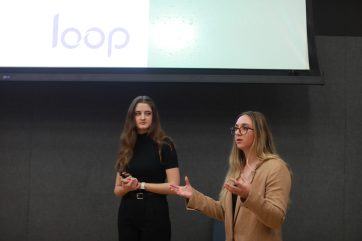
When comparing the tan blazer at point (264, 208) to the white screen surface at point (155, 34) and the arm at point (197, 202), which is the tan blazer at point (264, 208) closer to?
the arm at point (197, 202)

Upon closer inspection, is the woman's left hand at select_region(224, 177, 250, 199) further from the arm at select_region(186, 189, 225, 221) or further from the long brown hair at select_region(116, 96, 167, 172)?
the long brown hair at select_region(116, 96, 167, 172)

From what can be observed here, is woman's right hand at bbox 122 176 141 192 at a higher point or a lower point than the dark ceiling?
lower

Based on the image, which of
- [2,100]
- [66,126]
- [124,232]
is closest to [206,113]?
[66,126]

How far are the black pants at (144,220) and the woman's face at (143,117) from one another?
407 millimetres

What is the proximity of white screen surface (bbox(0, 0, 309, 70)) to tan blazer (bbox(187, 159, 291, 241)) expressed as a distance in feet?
5.32

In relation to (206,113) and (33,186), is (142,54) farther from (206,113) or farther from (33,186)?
(33,186)

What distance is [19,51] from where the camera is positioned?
10.2ft

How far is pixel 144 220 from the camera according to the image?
7.22 ft

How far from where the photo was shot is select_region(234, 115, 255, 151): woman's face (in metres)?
1.62

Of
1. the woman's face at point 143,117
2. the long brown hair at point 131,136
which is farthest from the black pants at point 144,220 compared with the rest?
the woman's face at point 143,117

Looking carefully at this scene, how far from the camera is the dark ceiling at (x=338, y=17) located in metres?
3.50

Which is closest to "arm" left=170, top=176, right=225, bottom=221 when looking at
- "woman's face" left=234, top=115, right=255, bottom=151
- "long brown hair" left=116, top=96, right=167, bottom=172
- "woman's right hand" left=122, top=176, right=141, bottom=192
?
"woman's face" left=234, top=115, right=255, bottom=151

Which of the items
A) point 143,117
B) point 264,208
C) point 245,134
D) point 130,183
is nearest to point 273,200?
point 264,208

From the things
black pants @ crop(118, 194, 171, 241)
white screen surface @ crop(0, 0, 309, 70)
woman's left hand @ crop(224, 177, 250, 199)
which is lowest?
Answer: black pants @ crop(118, 194, 171, 241)
